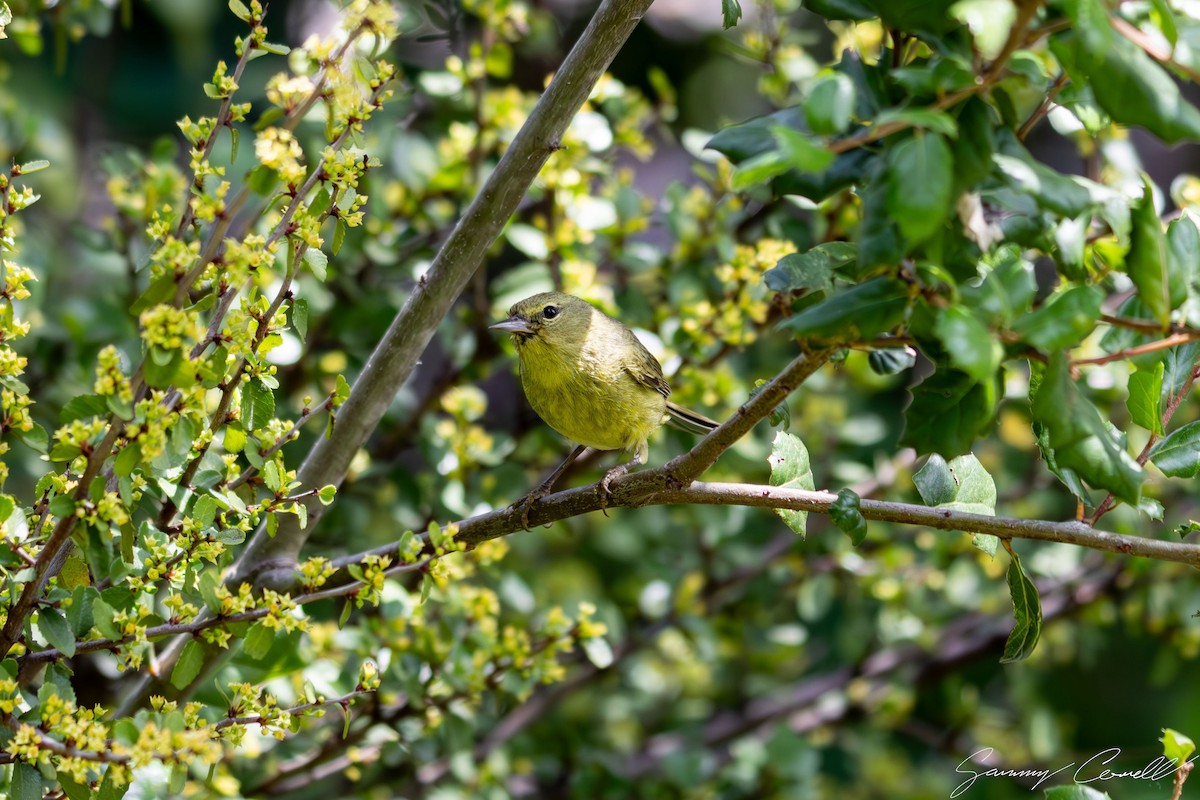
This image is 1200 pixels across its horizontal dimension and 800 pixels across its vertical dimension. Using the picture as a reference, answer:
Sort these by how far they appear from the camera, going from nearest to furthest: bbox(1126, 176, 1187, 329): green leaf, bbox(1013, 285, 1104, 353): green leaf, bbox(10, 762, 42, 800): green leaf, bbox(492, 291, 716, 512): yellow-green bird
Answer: bbox(1013, 285, 1104, 353): green leaf → bbox(1126, 176, 1187, 329): green leaf → bbox(10, 762, 42, 800): green leaf → bbox(492, 291, 716, 512): yellow-green bird

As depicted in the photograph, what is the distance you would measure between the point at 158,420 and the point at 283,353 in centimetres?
122

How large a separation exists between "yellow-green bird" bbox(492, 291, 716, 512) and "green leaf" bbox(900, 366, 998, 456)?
1.48 meters

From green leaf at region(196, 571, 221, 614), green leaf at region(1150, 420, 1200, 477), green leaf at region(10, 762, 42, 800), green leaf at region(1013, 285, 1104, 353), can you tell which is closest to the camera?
green leaf at region(1013, 285, 1104, 353)

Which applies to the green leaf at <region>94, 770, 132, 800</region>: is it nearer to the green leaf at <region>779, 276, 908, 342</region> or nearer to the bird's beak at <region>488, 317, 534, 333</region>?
the green leaf at <region>779, 276, 908, 342</region>

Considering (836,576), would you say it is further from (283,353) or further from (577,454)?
(283,353)

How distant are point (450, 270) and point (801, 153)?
1.00m

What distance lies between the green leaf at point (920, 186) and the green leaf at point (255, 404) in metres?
1.03

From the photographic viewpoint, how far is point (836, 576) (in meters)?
3.75

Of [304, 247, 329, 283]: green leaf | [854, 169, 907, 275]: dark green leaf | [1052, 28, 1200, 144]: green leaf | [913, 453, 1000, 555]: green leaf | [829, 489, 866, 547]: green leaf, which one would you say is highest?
[1052, 28, 1200, 144]: green leaf

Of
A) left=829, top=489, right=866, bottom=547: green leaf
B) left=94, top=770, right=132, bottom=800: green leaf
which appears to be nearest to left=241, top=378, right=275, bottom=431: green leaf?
left=94, top=770, right=132, bottom=800: green leaf

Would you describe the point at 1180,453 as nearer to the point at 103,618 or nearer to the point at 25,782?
the point at 103,618

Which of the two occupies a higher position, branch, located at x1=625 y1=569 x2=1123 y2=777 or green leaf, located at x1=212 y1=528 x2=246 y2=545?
green leaf, located at x1=212 y1=528 x2=246 y2=545

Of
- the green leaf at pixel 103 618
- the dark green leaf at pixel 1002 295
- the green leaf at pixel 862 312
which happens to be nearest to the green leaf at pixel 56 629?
the green leaf at pixel 103 618

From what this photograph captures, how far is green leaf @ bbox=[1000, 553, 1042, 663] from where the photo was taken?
1.89 meters
